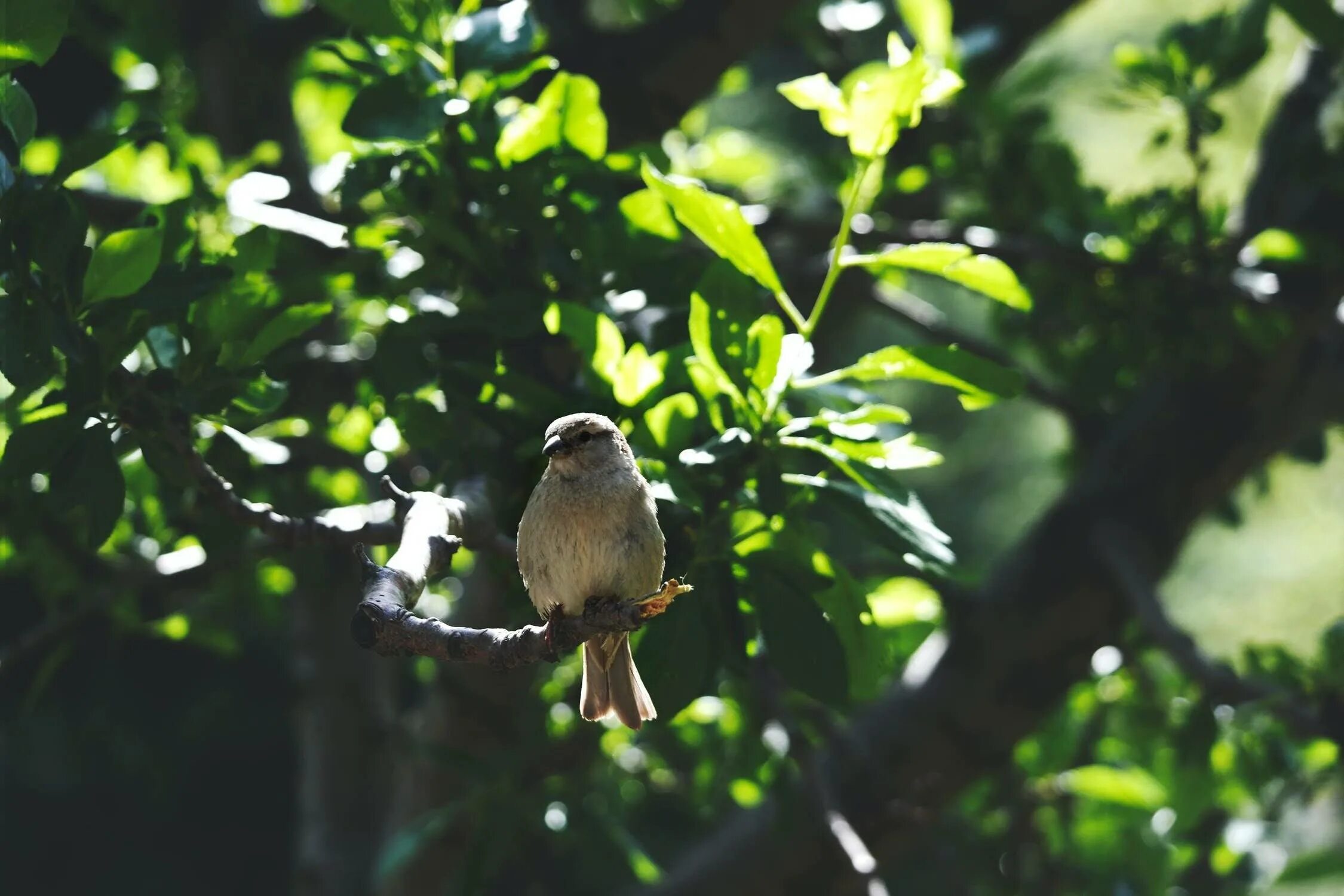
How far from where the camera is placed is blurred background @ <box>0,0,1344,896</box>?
2.34 metres

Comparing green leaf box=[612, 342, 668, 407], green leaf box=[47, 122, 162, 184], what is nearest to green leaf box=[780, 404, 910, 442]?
green leaf box=[612, 342, 668, 407]

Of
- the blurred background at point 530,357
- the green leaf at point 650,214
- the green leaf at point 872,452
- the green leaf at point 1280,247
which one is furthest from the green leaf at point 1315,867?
the green leaf at point 650,214

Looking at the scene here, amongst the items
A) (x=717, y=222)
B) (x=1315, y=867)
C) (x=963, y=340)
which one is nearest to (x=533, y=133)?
(x=717, y=222)

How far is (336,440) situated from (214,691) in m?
3.19

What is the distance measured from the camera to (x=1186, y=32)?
319 centimetres

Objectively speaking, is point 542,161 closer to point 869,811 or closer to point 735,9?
point 735,9

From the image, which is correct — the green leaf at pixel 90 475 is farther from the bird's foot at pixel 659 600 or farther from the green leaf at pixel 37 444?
the bird's foot at pixel 659 600

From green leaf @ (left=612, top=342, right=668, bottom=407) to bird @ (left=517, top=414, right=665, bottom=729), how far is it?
0.12 metres

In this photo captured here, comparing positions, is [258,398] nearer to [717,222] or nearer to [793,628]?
[717,222]

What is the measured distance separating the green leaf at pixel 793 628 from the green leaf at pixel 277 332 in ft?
2.74

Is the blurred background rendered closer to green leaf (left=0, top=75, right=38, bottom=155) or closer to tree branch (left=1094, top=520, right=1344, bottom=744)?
green leaf (left=0, top=75, right=38, bottom=155)

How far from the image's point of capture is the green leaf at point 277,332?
7.09 feet

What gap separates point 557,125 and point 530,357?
16.9 inches

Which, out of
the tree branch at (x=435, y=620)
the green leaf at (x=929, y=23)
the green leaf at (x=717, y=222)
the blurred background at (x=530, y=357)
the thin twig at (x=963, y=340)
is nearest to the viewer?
the tree branch at (x=435, y=620)
